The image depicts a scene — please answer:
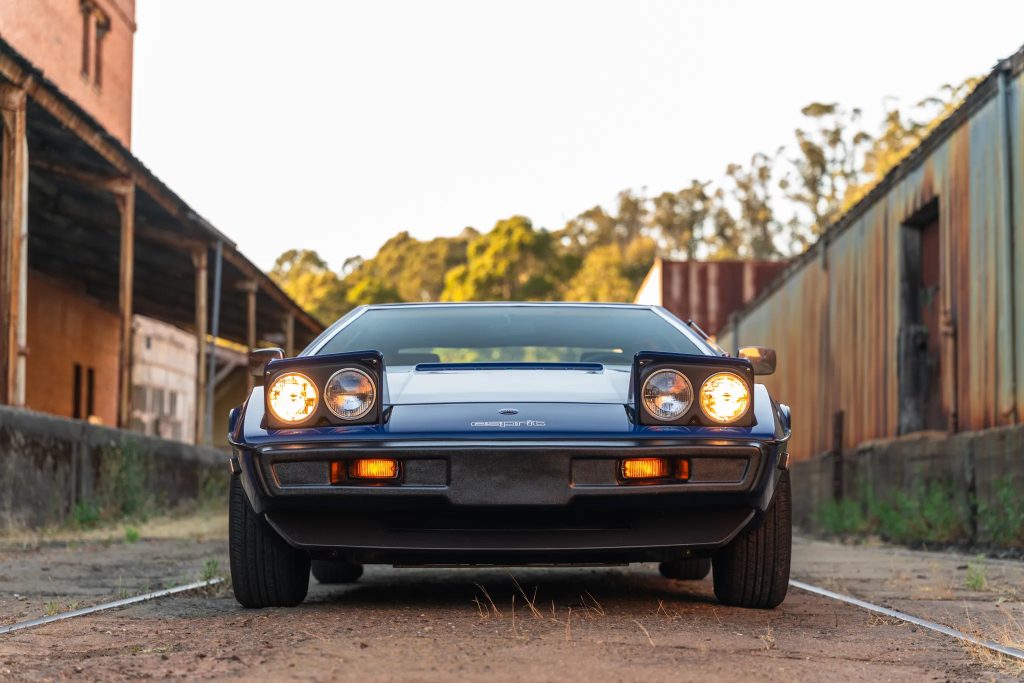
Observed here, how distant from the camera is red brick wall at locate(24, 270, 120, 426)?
21391 mm

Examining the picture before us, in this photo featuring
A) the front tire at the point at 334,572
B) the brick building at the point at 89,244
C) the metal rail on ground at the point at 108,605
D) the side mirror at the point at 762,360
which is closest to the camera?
the metal rail on ground at the point at 108,605

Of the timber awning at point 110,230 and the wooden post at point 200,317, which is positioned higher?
the timber awning at point 110,230

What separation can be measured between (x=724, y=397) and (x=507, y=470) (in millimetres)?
731

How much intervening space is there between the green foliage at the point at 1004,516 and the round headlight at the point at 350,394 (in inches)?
227

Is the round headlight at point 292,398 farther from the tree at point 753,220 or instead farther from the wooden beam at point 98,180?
the tree at point 753,220

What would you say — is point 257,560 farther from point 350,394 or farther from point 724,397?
point 724,397

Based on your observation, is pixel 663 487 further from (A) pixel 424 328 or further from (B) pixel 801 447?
(B) pixel 801 447

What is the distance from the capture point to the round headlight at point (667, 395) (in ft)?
14.1

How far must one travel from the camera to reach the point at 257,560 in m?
4.58

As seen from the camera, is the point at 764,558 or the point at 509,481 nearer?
the point at 509,481

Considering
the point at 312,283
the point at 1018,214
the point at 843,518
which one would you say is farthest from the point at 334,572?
the point at 312,283

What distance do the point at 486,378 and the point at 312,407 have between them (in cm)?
65

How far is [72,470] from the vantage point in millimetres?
11250

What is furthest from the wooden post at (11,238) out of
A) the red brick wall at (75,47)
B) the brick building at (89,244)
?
the red brick wall at (75,47)
